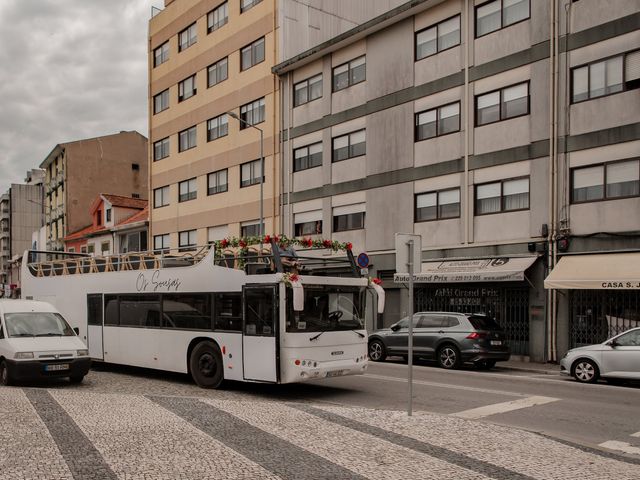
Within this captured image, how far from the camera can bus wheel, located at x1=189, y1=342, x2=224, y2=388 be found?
13.0 meters

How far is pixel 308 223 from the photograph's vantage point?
3042cm

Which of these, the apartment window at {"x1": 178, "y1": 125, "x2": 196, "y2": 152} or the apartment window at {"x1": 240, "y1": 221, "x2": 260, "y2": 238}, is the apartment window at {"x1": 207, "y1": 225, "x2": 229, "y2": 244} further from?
the apartment window at {"x1": 178, "y1": 125, "x2": 196, "y2": 152}

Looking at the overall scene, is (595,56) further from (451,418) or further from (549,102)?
(451,418)

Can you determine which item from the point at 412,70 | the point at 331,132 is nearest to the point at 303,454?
the point at 412,70

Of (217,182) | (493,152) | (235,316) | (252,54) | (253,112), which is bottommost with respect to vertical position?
(235,316)

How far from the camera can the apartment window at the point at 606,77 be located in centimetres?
1889

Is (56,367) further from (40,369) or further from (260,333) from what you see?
(260,333)

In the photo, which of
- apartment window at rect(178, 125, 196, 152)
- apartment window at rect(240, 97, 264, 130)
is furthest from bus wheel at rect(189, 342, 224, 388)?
apartment window at rect(178, 125, 196, 152)

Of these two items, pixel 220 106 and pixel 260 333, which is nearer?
pixel 260 333

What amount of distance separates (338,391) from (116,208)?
3880 cm

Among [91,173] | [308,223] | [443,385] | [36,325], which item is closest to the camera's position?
[36,325]

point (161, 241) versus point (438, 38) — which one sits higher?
point (438, 38)

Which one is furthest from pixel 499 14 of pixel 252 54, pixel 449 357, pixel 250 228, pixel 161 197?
pixel 161 197

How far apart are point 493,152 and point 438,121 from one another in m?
2.84
